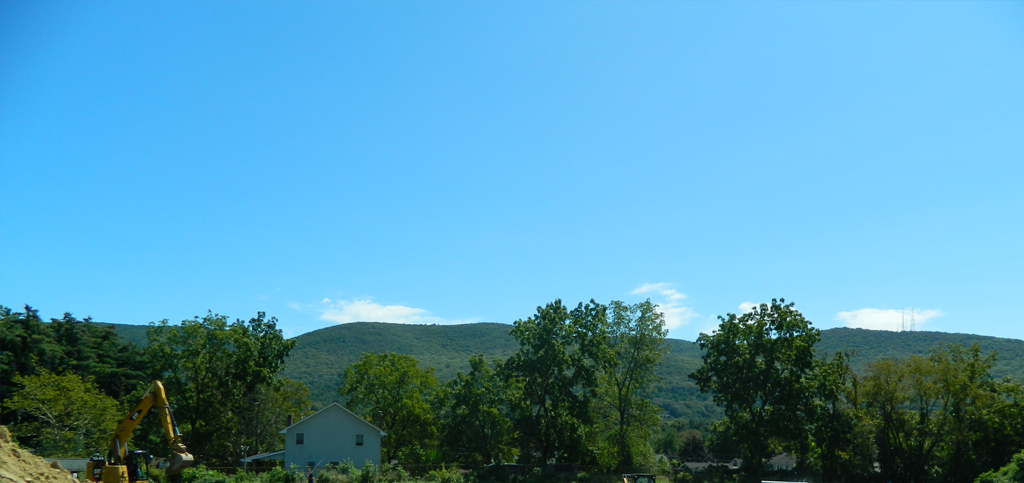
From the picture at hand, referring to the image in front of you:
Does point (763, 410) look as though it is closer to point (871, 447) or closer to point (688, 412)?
point (871, 447)

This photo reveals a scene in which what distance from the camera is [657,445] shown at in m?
99.6

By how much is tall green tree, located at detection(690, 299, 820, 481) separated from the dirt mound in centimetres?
3899

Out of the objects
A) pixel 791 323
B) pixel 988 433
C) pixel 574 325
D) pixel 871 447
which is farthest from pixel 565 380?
pixel 988 433

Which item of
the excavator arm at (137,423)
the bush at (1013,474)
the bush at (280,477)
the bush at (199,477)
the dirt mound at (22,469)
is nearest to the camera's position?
the dirt mound at (22,469)

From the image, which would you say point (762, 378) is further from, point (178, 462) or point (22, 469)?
point (22, 469)

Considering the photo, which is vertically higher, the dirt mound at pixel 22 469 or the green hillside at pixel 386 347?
the dirt mound at pixel 22 469

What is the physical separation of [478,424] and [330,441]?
12.1 m

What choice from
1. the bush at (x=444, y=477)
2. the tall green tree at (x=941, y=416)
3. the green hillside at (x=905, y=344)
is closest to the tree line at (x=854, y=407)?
the tall green tree at (x=941, y=416)

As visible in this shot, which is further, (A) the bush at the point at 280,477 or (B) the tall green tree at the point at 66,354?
(B) the tall green tree at the point at 66,354

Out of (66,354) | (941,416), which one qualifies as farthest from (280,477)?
(941,416)

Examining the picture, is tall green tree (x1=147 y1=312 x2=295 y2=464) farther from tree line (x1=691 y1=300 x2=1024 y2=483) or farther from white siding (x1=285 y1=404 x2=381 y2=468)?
tree line (x1=691 y1=300 x2=1024 y2=483)

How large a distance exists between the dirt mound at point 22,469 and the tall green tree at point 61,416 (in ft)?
89.7

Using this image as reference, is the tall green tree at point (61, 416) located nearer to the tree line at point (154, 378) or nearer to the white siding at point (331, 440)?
the tree line at point (154, 378)

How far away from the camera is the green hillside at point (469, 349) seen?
115 m
